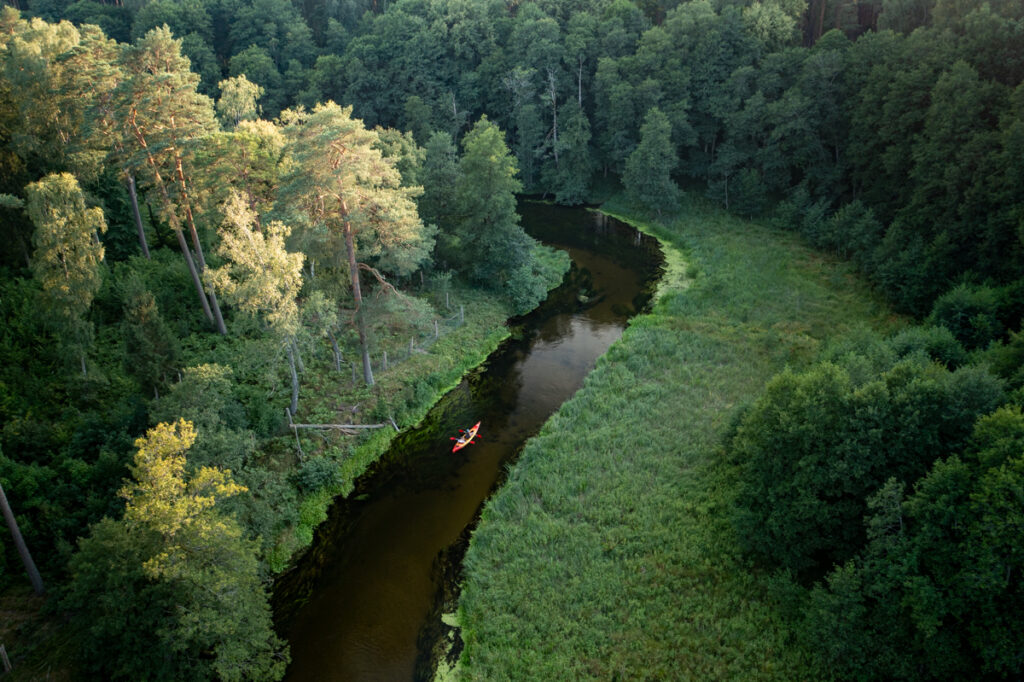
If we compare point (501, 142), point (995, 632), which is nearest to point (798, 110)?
point (501, 142)

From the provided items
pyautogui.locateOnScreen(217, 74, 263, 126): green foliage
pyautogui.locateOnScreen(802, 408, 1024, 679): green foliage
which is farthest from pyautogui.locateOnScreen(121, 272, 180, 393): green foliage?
Answer: pyautogui.locateOnScreen(802, 408, 1024, 679): green foliage

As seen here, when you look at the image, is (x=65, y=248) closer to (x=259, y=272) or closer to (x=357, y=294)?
(x=259, y=272)

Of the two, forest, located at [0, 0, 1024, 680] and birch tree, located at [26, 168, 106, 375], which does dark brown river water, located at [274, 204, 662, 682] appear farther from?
birch tree, located at [26, 168, 106, 375]

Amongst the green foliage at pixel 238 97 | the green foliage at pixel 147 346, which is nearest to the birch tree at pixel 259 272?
the green foliage at pixel 147 346

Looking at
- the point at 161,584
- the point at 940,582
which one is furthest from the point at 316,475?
the point at 940,582

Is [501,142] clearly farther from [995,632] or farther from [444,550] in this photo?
[995,632]
